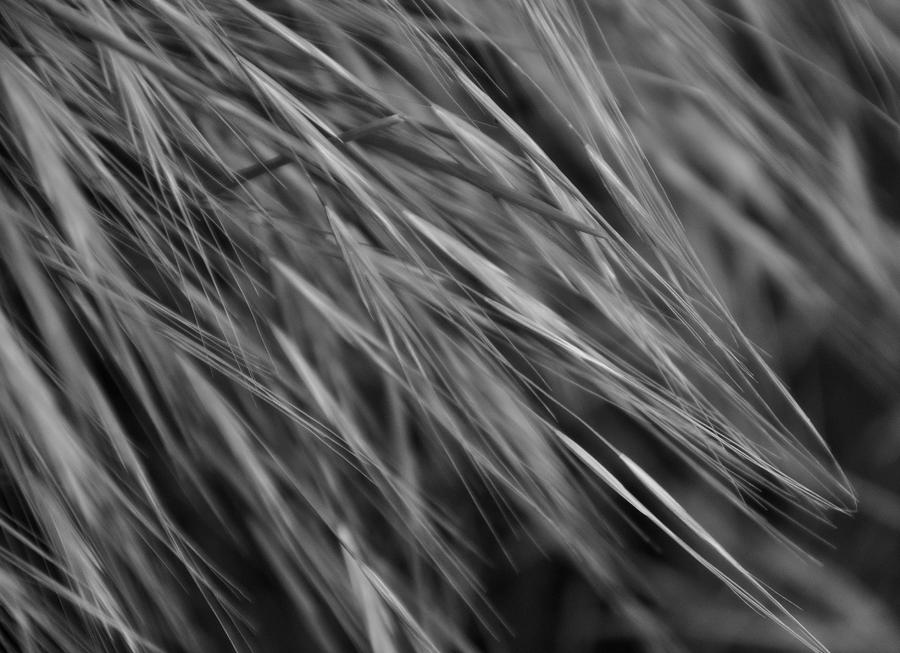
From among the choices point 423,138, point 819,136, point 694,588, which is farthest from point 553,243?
point 694,588

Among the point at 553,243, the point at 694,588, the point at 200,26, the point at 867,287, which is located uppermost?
the point at 200,26

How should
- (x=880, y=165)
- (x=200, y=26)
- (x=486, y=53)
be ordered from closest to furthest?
1. (x=200, y=26)
2. (x=486, y=53)
3. (x=880, y=165)

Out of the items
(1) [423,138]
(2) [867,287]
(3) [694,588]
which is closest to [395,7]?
(1) [423,138]

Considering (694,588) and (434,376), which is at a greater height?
(434,376)

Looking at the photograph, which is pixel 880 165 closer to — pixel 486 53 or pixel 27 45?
pixel 486 53

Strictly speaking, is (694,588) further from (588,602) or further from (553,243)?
(553,243)

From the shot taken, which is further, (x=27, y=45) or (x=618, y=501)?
(x=618, y=501)

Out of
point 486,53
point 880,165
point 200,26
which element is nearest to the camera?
point 200,26
